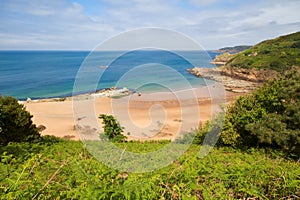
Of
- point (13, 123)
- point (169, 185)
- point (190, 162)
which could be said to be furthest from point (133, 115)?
point (169, 185)

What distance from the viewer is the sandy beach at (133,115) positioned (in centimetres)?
1765

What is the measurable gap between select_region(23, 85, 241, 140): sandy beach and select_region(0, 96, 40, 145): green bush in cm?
554

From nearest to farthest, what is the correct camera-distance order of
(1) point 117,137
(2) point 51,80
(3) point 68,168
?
(3) point 68,168, (1) point 117,137, (2) point 51,80

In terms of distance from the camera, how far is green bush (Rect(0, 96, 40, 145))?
30.6ft

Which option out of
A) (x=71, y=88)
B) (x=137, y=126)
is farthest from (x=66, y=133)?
(x=71, y=88)

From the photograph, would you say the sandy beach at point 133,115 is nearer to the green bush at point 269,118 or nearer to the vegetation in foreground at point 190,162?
the vegetation in foreground at point 190,162

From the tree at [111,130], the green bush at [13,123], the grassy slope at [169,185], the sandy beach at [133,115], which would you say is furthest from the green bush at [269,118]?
the green bush at [13,123]

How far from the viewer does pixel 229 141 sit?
9.96m

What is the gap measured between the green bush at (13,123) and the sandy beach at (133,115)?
18.2ft

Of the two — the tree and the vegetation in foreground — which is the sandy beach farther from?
the vegetation in foreground

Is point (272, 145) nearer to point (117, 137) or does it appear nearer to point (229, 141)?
point (229, 141)

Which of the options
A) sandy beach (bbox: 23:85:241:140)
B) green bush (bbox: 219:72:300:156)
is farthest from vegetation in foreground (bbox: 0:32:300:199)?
sandy beach (bbox: 23:85:241:140)

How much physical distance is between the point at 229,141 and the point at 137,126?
10.4m

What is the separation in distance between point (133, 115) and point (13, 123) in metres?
13.7
